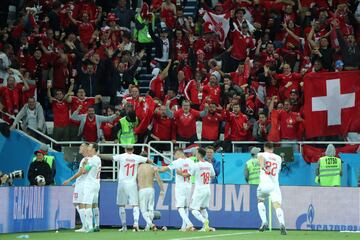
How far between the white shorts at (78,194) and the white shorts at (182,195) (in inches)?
100

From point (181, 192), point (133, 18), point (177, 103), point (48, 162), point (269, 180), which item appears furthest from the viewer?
point (133, 18)

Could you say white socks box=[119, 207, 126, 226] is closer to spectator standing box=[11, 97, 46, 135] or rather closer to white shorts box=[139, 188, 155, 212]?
white shorts box=[139, 188, 155, 212]

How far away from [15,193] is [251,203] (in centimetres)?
635

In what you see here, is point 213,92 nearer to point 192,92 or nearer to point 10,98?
point 192,92

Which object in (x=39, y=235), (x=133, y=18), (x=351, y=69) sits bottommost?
(x=39, y=235)

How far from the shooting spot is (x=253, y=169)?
28453 mm

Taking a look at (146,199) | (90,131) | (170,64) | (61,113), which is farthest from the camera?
(170,64)

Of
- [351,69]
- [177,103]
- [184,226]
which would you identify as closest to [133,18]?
[177,103]

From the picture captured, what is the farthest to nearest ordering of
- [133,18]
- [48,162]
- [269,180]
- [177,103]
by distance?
[133,18], [177,103], [48,162], [269,180]

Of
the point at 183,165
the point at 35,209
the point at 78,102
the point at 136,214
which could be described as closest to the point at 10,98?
the point at 78,102

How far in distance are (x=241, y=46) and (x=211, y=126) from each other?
4.26 metres

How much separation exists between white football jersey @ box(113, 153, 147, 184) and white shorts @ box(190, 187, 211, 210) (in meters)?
1.54

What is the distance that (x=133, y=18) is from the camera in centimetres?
3672

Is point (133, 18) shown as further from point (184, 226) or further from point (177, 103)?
point (184, 226)
